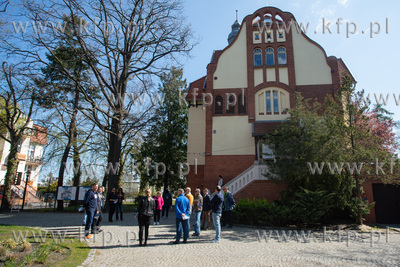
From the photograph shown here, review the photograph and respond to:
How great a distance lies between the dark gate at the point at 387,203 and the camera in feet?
47.3

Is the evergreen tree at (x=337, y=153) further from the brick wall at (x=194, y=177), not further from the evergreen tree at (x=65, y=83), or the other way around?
the evergreen tree at (x=65, y=83)

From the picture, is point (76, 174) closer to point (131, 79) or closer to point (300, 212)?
point (131, 79)

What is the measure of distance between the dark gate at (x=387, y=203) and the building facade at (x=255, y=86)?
6.53 m

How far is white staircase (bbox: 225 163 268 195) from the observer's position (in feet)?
53.8

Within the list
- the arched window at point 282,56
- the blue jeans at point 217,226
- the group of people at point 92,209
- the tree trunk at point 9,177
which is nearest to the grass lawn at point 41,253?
Answer: the group of people at point 92,209

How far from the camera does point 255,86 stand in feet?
66.7

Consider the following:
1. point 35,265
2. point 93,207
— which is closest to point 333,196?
point 93,207

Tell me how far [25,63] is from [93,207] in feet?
33.5

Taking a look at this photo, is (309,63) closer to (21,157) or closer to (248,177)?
(248,177)

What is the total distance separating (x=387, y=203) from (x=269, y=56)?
12951mm

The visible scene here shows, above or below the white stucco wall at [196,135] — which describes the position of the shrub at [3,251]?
below

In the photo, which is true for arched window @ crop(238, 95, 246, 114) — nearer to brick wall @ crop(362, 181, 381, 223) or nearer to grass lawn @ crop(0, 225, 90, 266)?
brick wall @ crop(362, 181, 381, 223)

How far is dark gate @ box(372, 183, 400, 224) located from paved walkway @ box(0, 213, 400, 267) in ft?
17.1

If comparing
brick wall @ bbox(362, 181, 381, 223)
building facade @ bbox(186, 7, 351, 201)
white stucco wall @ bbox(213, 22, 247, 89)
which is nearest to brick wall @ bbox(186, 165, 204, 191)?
building facade @ bbox(186, 7, 351, 201)
